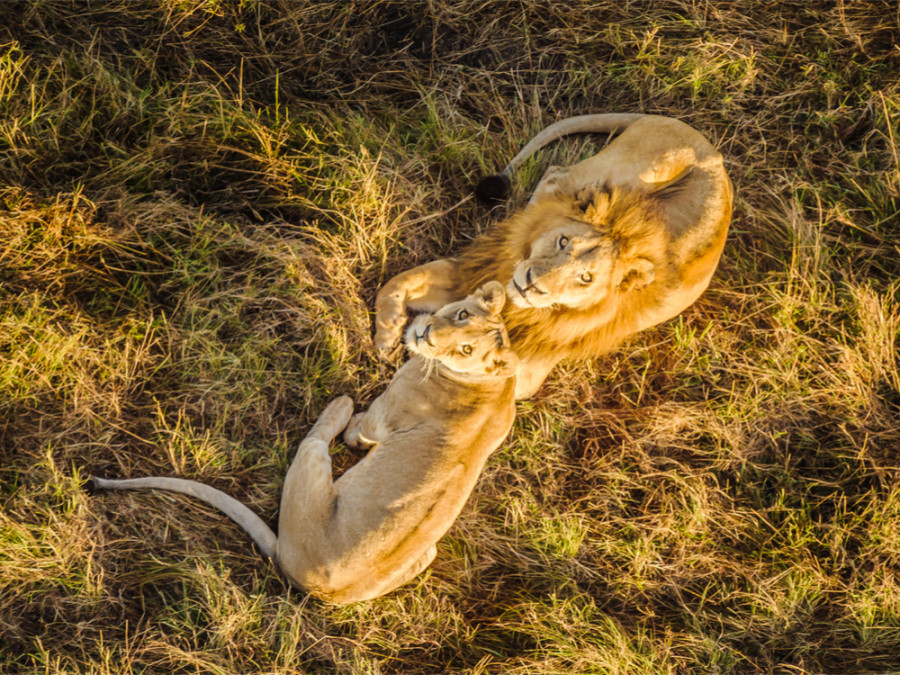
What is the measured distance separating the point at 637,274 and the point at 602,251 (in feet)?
0.88

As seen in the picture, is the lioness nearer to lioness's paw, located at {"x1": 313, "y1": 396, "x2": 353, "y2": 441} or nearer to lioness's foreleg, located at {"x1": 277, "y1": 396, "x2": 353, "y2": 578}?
lioness's paw, located at {"x1": 313, "y1": 396, "x2": 353, "y2": 441}

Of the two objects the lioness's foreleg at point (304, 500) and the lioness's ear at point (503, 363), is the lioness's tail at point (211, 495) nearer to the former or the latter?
the lioness's foreleg at point (304, 500)

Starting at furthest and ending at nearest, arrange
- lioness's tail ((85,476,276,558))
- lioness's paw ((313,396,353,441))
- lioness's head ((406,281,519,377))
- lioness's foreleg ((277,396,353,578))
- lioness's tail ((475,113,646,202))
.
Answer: lioness's tail ((475,113,646,202))
lioness's paw ((313,396,353,441))
lioness's tail ((85,476,276,558))
lioness's foreleg ((277,396,353,578))
lioness's head ((406,281,519,377))

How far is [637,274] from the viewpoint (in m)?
2.71

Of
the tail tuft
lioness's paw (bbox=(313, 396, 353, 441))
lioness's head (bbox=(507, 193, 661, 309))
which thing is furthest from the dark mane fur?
lioness's paw (bbox=(313, 396, 353, 441))

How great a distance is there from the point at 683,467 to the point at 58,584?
3.01 meters

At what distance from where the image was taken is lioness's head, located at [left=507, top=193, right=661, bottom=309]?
2512mm

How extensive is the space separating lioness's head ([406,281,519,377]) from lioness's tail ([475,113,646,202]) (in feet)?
2.83

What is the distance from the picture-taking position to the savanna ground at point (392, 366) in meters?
2.91

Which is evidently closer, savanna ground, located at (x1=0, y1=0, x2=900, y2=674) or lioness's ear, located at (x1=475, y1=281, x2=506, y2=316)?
lioness's ear, located at (x1=475, y1=281, x2=506, y2=316)

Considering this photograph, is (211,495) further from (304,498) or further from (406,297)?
(406,297)

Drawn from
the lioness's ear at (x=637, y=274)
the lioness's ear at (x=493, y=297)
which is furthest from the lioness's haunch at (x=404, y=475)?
the lioness's ear at (x=637, y=274)

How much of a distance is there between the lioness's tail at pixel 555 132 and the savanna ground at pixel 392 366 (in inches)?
4.1

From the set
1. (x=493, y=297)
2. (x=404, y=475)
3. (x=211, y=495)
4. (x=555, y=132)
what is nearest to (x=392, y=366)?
(x=404, y=475)
